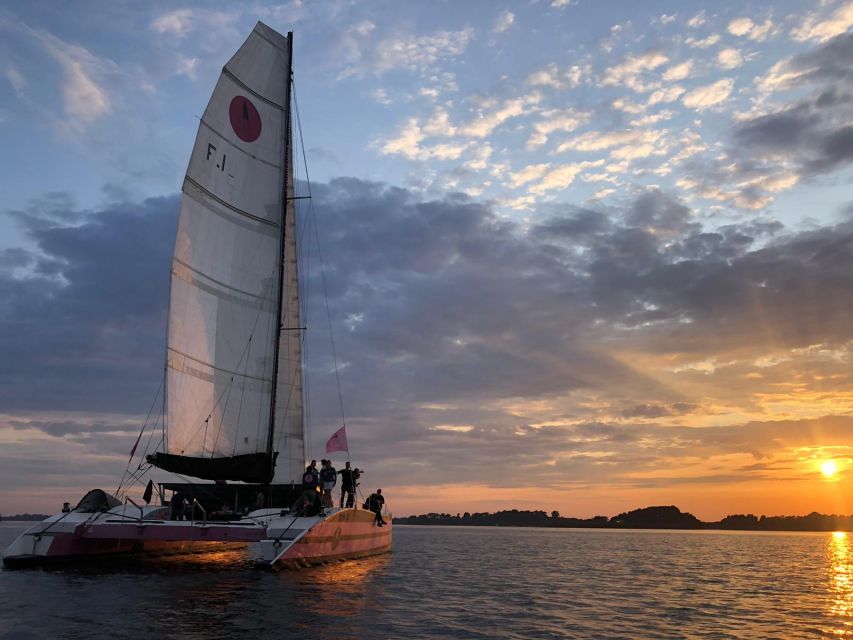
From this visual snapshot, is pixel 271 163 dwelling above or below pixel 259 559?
above

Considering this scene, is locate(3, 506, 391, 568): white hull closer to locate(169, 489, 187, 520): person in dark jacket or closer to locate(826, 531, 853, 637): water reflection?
locate(169, 489, 187, 520): person in dark jacket

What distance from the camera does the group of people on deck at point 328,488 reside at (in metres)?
21.4

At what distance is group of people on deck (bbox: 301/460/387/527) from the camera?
21.4 m

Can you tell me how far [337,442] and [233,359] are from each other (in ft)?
14.8

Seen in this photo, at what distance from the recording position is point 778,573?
32.7 meters

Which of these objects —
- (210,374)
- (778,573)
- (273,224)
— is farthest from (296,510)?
(778,573)

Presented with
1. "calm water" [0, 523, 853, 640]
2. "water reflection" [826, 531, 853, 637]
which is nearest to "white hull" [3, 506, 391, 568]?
"calm water" [0, 523, 853, 640]

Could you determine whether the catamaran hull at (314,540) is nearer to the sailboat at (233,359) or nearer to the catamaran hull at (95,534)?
the sailboat at (233,359)

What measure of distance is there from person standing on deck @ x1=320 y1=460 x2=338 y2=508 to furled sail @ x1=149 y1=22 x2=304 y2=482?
186 cm

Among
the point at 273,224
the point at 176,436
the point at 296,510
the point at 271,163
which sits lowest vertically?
the point at 296,510

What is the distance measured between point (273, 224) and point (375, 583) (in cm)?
1288

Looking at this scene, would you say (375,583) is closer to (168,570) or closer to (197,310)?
(168,570)

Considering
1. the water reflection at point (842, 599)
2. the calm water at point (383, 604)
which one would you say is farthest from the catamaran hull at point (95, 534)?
the water reflection at point (842, 599)

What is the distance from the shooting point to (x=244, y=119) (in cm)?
2686
